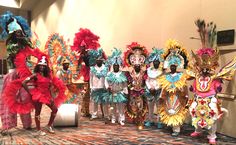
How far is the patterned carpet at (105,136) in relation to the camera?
4176 mm

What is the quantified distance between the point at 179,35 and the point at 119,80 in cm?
159

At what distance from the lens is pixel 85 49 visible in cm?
602

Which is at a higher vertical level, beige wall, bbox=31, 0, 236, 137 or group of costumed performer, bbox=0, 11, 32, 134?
beige wall, bbox=31, 0, 236, 137

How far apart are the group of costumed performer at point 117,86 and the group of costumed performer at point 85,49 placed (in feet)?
2.70

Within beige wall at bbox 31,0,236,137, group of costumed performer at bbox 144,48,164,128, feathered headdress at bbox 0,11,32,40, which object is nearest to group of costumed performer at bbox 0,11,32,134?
feathered headdress at bbox 0,11,32,40

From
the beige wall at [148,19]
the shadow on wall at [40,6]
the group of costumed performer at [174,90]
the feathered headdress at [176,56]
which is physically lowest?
the group of costumed performer at [174,90]

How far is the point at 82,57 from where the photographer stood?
6.01 m

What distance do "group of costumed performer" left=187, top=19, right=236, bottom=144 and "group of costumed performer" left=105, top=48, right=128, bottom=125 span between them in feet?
4.19

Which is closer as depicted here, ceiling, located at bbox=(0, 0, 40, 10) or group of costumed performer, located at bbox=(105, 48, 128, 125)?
group of costumed performer, located at bbox=(105, 48, 128, 125)

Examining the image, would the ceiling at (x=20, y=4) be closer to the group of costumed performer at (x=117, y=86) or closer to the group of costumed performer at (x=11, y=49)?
the group of costumed performer at (x=11, y=49)

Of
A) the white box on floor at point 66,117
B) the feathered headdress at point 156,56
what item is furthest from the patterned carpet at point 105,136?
the feathered headdress at point 156,56

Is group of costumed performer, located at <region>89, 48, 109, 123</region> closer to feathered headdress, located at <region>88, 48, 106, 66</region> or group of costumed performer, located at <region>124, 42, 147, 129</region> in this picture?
feathered headdress, located at <region>88, 48, 106, 66</region>

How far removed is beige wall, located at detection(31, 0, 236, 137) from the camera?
15.2 ft

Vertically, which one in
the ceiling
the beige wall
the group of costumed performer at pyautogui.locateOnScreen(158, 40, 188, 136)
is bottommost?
the group of costumed performer at pyautogui.locateOnScreen(158, 40, 188, 136)
